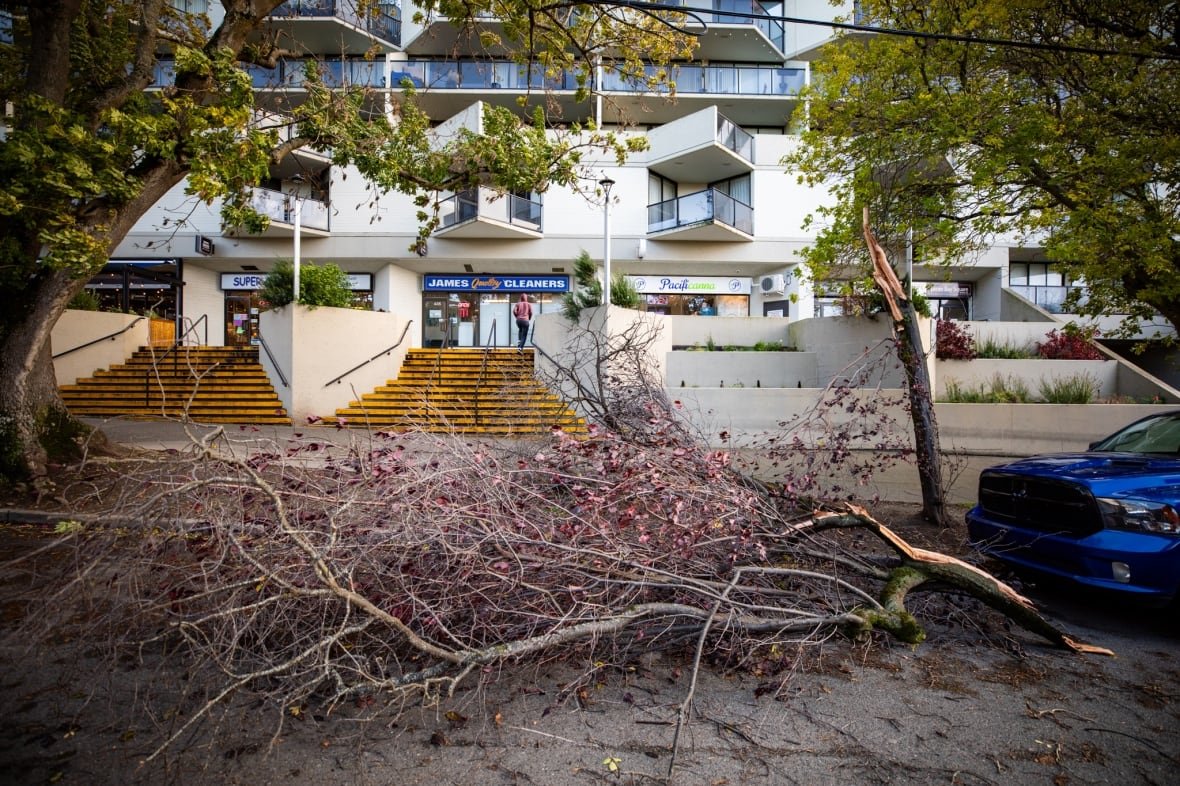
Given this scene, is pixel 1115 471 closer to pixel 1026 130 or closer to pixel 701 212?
pixel 1026 130

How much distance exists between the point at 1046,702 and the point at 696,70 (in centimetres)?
2616

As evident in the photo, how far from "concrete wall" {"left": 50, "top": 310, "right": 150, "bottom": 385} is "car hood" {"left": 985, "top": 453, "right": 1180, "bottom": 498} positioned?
19.6 metres

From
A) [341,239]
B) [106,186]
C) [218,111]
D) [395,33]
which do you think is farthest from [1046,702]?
[395,33]

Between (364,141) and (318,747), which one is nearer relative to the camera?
(318,747)

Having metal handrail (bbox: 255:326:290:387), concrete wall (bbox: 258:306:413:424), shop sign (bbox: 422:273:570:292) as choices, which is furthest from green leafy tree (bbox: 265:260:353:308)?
shop sign (bbox: 422:273:570:292)

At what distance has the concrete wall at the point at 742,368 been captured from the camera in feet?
49.1

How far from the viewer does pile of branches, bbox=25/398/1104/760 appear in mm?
2648

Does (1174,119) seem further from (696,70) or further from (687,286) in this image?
(696,70)

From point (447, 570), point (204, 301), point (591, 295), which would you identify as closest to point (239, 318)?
point (204, 301)

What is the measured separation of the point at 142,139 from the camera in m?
6.29

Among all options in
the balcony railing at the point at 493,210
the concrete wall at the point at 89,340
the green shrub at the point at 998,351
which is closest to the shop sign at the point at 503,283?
the balcony railing at the point at 493,210

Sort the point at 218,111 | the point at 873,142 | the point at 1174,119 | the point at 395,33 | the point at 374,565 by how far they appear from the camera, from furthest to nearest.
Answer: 1. the point at 395,33
2. the point at 873,142
3. the point at 1174,119
4. the point at 218,111
5. the point at 374,565

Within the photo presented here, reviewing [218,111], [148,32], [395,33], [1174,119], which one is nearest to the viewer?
[218,111]

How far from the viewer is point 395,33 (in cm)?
2378
